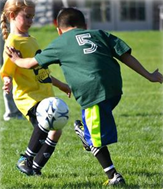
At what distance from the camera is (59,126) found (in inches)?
223

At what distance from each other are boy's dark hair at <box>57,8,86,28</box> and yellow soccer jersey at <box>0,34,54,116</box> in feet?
2.31

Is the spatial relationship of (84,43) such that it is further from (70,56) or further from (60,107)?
(60,107)

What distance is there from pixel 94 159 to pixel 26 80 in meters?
1.17

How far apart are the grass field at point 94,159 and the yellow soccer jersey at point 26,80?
0.70 meters

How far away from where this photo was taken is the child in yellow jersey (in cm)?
587

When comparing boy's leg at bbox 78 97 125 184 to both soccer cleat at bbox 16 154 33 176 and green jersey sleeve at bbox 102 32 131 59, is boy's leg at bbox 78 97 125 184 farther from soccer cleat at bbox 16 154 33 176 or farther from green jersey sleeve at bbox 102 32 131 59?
soccer cleat at bbox 16 154 33 176

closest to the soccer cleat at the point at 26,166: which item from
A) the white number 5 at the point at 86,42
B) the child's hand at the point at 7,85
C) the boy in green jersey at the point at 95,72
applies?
the child's hand at the point at 7,85

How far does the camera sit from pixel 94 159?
661cm

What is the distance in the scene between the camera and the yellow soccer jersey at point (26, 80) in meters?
6.00

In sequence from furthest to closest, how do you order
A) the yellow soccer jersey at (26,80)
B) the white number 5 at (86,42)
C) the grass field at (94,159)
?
the yellow soccer jersey at (26,80), the grass field at (94,159), the white number 5 at (86,42)

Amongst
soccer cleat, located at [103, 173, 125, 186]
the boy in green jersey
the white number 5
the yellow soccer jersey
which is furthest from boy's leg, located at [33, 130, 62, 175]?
the white number 5

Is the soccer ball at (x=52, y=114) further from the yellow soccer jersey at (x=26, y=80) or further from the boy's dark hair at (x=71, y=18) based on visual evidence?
the boy's dark hair at (x=71, y=18)

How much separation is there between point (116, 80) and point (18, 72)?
3.73 feet

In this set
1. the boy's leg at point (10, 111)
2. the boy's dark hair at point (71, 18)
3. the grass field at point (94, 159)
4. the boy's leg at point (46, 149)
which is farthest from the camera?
the boy's leg at point (10, 111)
